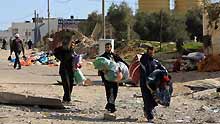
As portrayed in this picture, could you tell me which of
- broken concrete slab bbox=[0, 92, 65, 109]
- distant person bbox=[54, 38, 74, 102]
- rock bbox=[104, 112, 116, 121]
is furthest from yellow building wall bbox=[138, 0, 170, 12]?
rock bbox=[104, 112, 116, 121]

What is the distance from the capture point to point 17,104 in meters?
13.5

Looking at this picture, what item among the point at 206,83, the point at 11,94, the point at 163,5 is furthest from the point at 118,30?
the point at 11,94

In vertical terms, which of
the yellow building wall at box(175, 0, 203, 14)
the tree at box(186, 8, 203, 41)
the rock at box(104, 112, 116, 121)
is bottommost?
the rock at box(104, 112, 116, 121)

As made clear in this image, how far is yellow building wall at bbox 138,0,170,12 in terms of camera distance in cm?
8142

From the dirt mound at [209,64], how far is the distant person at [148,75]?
14.6m

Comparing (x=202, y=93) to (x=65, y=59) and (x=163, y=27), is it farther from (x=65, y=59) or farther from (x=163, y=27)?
(x=163, y=27)

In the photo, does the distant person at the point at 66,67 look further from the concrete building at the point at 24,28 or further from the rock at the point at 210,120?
the concrete building at the point at 24,28

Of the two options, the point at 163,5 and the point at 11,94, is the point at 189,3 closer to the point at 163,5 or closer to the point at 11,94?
the point at 163,5

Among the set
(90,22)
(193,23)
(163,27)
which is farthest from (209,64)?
(90,22)

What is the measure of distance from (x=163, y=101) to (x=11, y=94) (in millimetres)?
3943

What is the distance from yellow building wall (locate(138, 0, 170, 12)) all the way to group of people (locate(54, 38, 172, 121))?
66883 mm

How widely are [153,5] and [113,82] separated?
71879 mm

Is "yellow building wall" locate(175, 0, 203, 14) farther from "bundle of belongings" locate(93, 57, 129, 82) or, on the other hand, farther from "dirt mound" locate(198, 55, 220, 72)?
"bundle of belongings" locate(93, 57, 129, 82)

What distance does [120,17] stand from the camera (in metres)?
80.4
